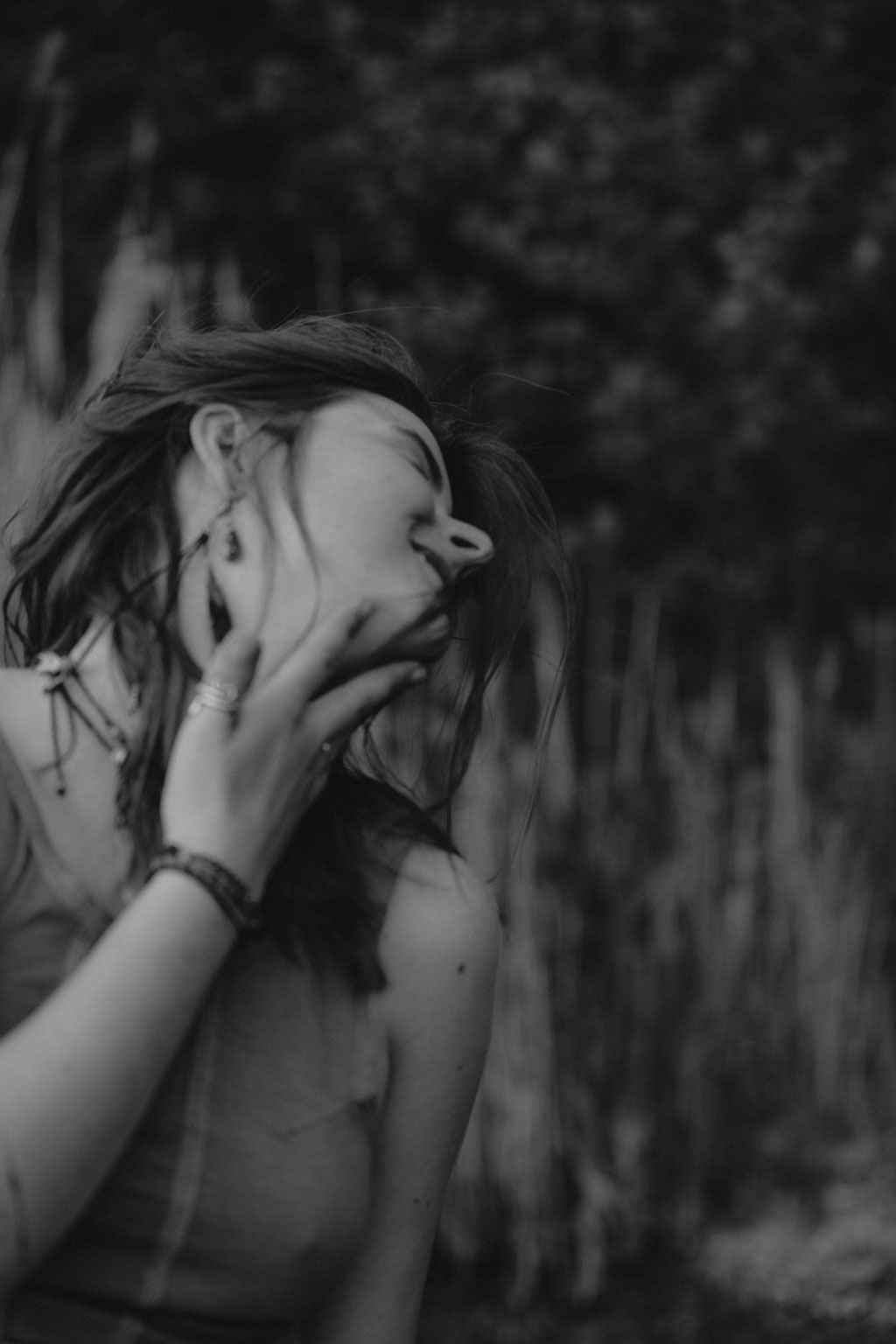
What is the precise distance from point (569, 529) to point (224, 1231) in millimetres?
5291

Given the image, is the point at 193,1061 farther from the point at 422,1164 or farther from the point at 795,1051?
the point at 795,1051

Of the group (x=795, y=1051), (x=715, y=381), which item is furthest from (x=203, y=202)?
(x=795, y=1051)

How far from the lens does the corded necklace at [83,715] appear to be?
106 cm

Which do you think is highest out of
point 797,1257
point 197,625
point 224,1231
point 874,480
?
point 197,625

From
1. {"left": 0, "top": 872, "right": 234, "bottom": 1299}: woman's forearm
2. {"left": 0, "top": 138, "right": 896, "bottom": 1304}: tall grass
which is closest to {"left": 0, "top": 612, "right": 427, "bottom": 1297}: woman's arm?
{"left": 0, "top": 872, "right": 234, "bottom": 1299}: woman's forearm

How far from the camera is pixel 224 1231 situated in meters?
1.02

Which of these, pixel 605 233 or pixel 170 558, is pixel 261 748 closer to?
pixel 170 558

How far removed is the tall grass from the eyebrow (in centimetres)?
149

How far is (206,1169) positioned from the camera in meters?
1.03

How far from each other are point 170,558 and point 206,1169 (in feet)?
1.39

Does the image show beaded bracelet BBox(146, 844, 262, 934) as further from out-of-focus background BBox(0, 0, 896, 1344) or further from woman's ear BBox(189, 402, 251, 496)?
out-of-focus background BBox(0, 0, 896, 1344)

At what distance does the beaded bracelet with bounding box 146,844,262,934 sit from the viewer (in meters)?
0.94

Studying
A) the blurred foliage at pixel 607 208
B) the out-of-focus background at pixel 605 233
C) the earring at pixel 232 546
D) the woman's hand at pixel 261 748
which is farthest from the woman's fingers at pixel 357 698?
the blurred foliage at pixel 607 208

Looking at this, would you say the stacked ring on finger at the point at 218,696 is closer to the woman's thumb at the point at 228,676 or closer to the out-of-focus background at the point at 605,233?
the woman's thumb at the point at 228,676
